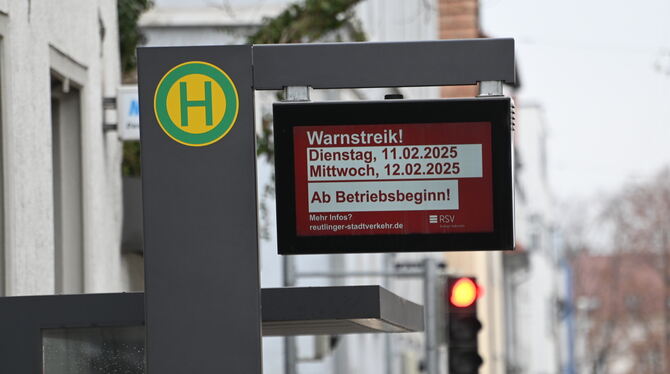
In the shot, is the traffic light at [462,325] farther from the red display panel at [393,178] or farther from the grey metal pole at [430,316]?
the red display panel at [393,178]

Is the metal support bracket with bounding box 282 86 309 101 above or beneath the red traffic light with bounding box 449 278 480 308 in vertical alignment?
above

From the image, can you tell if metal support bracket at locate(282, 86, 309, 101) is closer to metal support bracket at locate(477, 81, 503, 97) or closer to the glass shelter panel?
metal support bracket at locate(477, 81, 503, 97)

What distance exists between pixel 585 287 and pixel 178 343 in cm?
9007

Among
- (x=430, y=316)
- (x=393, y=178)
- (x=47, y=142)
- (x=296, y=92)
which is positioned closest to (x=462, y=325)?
(x=430, y=316)

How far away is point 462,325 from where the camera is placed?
15648 mm

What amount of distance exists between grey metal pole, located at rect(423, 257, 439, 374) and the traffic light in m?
1.03

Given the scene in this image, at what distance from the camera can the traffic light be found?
50.6ft

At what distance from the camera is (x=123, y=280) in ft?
38.3

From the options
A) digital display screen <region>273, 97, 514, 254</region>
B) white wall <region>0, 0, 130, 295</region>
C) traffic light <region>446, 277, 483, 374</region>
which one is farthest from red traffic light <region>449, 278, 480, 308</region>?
digital display screen <region>273, 97, 514, 254</region>

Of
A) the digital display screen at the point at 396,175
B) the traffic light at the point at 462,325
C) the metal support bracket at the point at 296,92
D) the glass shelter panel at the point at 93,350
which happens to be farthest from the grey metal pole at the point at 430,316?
the metal support bracket at the point at 296,92

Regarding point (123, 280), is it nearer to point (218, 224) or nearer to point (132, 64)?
point (132, 64)

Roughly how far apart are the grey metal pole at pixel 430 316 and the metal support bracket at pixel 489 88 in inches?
458

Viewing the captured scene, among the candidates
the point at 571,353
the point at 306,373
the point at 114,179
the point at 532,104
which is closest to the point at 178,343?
the point at 114,179

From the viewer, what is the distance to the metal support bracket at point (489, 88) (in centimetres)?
556
